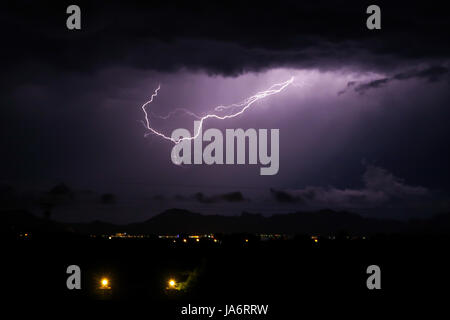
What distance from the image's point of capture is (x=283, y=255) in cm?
5256

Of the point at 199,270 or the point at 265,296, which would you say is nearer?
the point at 265,296

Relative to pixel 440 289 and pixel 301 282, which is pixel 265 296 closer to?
pixel 301 282

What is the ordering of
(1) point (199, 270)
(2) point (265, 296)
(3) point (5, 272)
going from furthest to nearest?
1. (3) point (5, 272)
2. (1) point (199, 270)
3. (2) point (265, 296)
